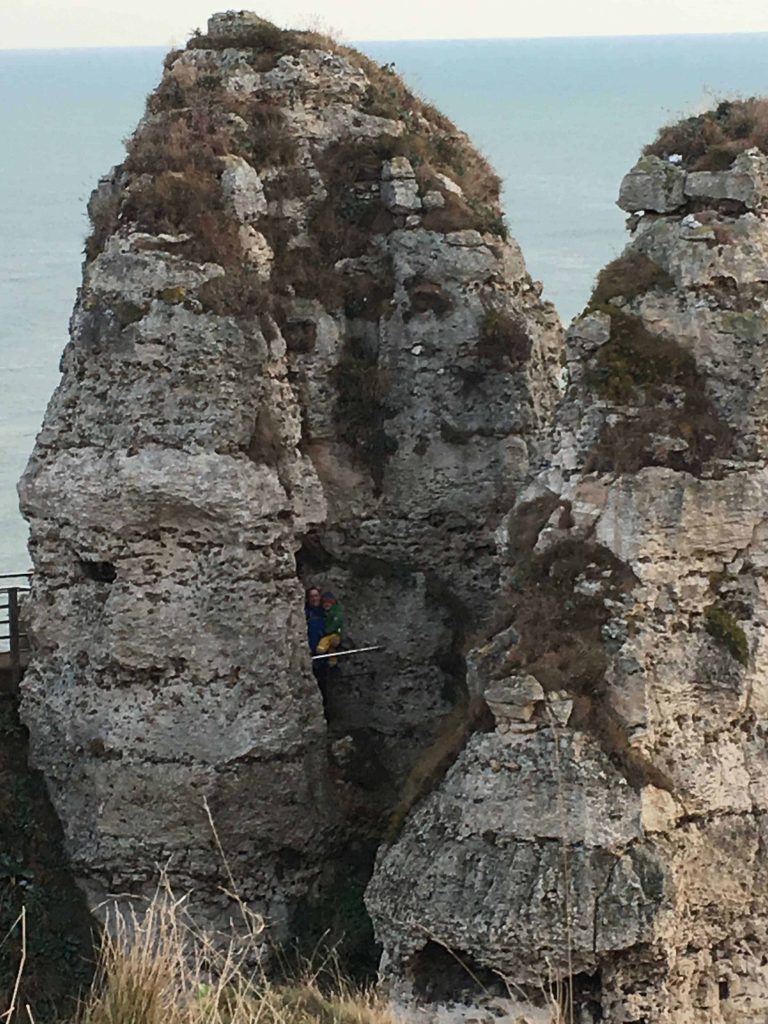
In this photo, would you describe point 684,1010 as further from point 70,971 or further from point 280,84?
point 280,84

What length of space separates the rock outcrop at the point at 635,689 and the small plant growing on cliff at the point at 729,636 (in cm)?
2

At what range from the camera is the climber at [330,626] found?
90.6 ft

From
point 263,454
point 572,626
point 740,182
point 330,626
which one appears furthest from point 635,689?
point 330,626

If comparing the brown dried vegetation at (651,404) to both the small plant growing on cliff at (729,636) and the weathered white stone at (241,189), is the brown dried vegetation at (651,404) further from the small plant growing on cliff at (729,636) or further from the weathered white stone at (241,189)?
the weathered white stone at (241,189)

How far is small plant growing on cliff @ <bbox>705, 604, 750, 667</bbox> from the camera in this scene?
22656 mm

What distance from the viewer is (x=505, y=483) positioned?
28.0 m

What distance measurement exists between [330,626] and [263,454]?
263 centimetres

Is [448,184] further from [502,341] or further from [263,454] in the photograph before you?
[263,454]

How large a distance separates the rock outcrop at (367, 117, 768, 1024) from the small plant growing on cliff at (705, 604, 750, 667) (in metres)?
0.02

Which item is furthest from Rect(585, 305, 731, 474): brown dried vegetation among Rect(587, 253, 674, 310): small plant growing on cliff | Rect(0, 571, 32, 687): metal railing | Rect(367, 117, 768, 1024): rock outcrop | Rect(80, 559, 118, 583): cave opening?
Rect(0, 571, 32, 687): metal railing

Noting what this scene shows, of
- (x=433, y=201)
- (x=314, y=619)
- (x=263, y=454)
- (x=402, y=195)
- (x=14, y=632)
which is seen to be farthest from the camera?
(x=14, y=632)

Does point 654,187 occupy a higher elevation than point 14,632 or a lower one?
higher

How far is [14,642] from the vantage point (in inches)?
1155

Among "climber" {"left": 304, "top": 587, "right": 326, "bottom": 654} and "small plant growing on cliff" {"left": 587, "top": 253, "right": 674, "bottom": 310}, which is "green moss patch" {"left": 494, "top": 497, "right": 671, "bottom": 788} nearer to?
"small plant growing on cliff" {"left": 587, "top": 253, "right": 674, "bottom": 310}
